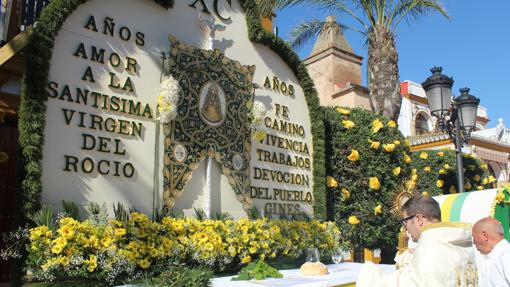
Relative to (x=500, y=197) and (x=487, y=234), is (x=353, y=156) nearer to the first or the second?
(x=500, y=197)

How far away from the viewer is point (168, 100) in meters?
7.08

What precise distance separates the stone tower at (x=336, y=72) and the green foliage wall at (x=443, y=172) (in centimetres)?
982

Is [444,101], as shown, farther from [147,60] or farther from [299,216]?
[147,60]

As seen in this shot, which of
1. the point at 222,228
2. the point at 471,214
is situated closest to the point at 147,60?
the point at 222,228

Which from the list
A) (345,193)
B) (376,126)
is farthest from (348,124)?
(345,193)

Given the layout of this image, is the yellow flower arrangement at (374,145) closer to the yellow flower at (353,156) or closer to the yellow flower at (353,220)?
the yellow flower at (353,156)

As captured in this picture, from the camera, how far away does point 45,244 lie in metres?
5.42

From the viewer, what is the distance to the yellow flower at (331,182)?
988 cm

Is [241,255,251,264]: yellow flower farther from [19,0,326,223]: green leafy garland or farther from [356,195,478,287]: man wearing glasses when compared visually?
[356,195,478,287]: man wearing glasses

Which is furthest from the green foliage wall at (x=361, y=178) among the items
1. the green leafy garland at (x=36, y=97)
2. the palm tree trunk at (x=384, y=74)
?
the green leafy garland at (x=36, y=97)

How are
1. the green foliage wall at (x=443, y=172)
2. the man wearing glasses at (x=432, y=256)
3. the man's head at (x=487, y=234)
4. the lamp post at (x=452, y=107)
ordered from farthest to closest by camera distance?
the green foliage wall at (x=443, y=172), the lamp post at (x=452, y=107), the man's head at (x=487, y=234), the man wearing glasses at (x=432, y=256)

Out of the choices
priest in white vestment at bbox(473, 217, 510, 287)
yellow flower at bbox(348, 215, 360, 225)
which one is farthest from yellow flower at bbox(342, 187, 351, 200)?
priest in white vestment at bbox(473, 217, 510, 287)

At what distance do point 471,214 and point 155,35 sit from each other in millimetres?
6306

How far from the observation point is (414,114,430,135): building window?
31.5m
